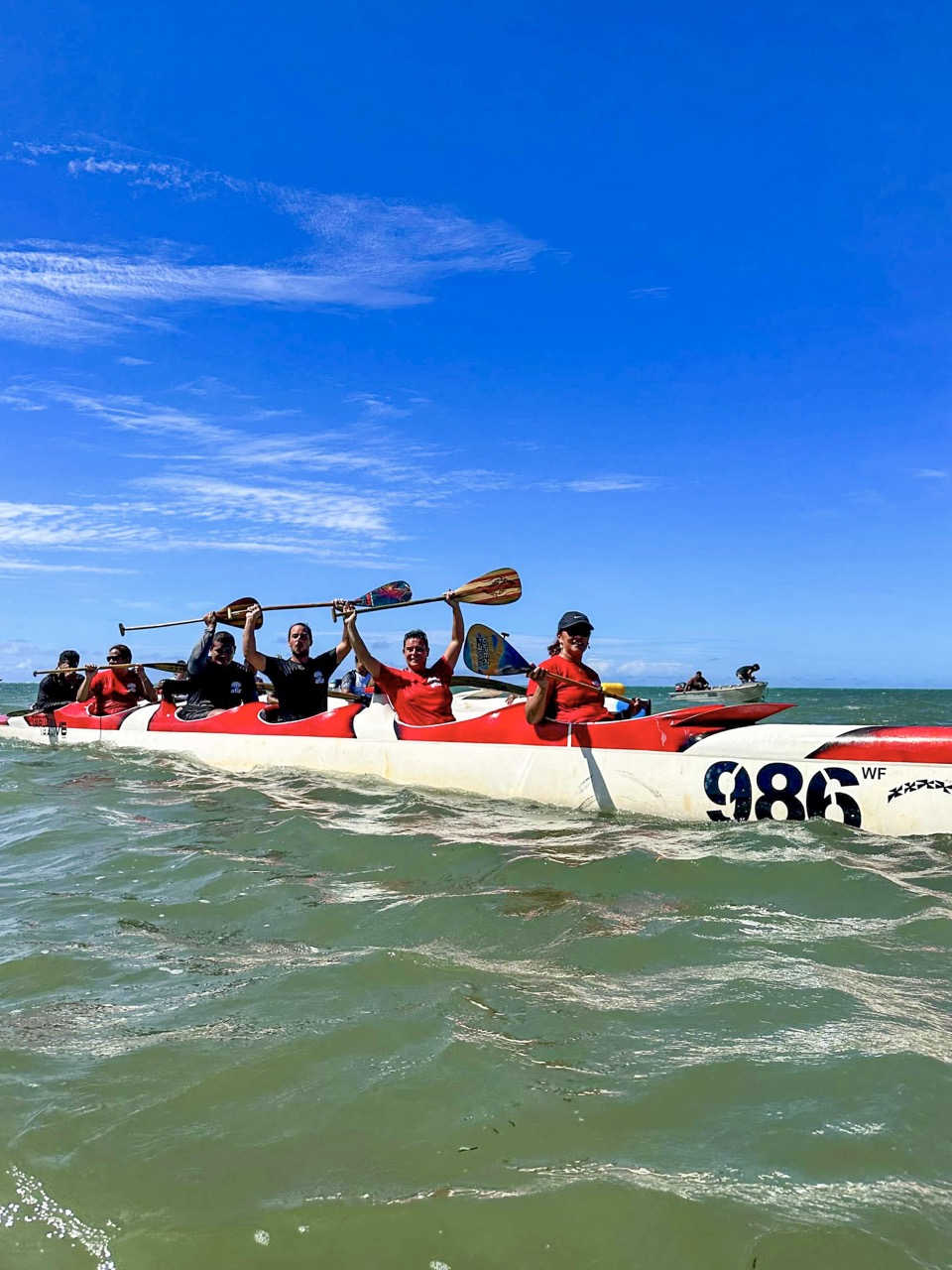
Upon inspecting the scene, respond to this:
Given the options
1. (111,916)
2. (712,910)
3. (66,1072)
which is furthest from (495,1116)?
(111,916)

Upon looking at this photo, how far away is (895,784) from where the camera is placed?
5.48 m

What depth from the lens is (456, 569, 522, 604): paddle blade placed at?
28.7 feet

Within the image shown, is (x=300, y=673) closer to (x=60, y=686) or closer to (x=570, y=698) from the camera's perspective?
(x=570, y=698)

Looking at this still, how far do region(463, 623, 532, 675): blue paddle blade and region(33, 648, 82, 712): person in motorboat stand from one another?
348 inches

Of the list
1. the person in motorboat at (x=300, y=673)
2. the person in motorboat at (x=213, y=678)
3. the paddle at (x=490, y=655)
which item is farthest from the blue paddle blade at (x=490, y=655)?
the person in motorboat at (x=213, y=678)

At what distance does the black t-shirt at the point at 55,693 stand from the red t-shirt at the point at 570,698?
10.1 meters

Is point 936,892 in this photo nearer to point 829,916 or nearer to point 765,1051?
point 829,916

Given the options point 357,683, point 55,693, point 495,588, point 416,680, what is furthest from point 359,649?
point 55,693

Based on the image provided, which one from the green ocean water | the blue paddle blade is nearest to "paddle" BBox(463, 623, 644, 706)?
the blue paddle blade

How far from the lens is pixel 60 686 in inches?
583

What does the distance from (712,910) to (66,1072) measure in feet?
9.29

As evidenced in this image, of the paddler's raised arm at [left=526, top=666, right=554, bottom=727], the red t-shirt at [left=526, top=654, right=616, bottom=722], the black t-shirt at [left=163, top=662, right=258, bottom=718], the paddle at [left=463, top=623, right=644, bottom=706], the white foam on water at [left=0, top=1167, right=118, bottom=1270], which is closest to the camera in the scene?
the white foam on water at [left=0, top=1167, right=118, bottom=1270]

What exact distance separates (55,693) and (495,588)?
9.22m

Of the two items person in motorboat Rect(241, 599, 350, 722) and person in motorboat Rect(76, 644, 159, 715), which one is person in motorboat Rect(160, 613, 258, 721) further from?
person in motorboat Rect(76, 644, 159, 715)
